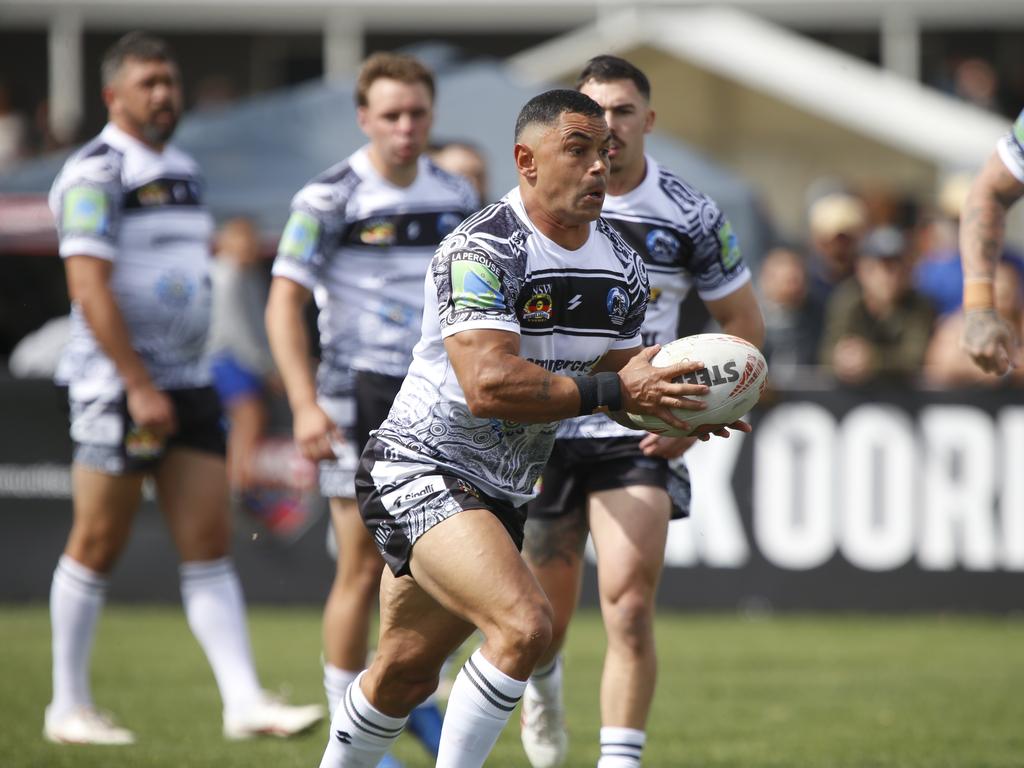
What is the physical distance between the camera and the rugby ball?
471 cm

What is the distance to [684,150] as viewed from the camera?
573 inches

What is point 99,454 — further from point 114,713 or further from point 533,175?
point 533,175

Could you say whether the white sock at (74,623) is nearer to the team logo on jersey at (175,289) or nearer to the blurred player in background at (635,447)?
the team logo on jersey at (175,289)

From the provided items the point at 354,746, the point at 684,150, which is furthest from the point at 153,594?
the point at 354,746

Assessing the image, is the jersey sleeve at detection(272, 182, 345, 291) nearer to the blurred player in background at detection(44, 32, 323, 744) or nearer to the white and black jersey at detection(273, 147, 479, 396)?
the white and black jersey at detection(273, 147, 479, 396)

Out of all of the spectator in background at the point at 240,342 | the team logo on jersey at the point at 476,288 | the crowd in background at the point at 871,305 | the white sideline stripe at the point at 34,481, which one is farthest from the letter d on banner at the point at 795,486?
the team logo on jersey at the point at 476,288

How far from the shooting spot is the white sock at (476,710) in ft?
15.3

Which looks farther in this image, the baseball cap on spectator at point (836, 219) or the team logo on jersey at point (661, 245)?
the baseball cap on spectator at point (836, 219)

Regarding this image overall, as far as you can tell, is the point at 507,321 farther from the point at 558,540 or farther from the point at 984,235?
the point at 984,235

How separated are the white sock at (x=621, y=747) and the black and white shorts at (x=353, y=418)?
5.30 feet

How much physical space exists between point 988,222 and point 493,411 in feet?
7.80

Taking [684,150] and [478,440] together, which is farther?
[684,150]

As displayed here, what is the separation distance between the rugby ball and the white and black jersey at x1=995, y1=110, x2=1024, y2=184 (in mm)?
1689

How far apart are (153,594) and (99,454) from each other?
534 cm
